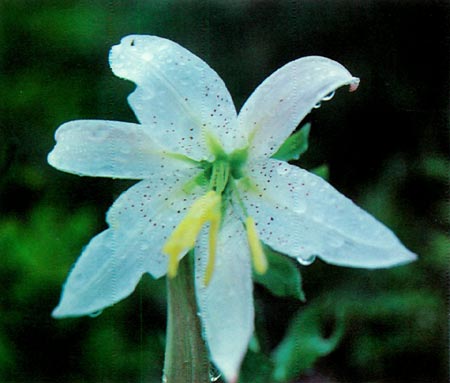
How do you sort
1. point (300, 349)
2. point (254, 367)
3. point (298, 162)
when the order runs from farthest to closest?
point (298, 162), point (300, 349), point (254, 367)

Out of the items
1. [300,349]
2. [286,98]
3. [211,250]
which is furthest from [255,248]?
[300,349]

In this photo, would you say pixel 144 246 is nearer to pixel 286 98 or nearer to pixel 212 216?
pixel 212 216

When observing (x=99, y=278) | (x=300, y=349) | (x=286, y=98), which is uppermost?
(x=286, y=98)

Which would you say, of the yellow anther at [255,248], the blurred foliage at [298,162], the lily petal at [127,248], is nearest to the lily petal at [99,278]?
the lily petal at [127,248]

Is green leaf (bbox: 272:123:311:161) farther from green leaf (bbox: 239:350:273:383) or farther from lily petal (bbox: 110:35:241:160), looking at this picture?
green leaf (bbox: 239:350:273:383)

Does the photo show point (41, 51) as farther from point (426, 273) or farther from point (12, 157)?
point (426, 273)

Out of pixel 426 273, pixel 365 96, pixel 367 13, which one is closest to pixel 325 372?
pixel 426 273
